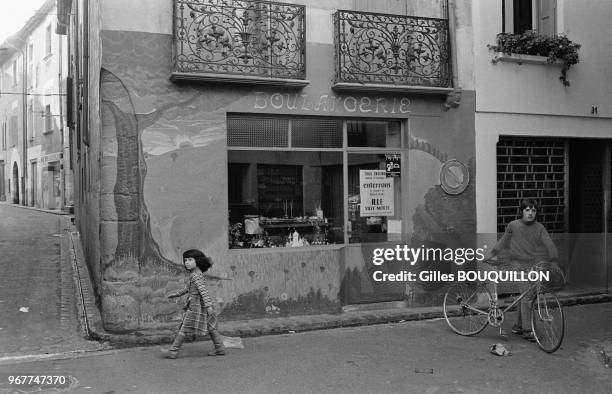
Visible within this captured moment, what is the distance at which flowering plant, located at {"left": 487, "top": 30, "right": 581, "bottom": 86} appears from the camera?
35.2 feet

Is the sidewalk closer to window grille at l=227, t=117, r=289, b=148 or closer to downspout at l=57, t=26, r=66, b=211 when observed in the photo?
window grille at l=227, t=117, r=289, b=148

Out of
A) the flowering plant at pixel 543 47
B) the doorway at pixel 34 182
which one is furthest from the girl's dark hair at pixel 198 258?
the doorway at pixel 34 182

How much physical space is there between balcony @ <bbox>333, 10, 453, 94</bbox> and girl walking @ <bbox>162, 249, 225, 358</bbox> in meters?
3.62

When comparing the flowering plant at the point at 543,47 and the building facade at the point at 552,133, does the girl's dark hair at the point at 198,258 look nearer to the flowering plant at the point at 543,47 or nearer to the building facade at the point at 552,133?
the building facade at the point at 552,133

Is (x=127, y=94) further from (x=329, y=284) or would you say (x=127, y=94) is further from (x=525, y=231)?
(x=525, y=231)

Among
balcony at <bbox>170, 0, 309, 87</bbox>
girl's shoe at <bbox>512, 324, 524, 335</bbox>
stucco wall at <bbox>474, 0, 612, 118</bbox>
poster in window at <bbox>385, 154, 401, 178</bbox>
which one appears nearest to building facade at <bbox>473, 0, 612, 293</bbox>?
stucco wall at <bbox>474, 0, 612, 118</bbox>

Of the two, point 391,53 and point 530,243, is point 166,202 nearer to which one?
point 391,53

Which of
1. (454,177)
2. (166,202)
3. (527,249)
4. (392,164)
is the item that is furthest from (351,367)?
(454,177)

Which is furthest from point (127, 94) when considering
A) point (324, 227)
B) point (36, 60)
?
point (36, 60)

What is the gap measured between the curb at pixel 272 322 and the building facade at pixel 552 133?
154cm

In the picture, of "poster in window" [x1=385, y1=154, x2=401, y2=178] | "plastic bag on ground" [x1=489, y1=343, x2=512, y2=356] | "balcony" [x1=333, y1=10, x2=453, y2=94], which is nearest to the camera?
"plastic bag on ground" [x1=489, y1=343, x2=512, y2=356]

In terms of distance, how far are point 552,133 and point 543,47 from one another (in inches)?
57.1

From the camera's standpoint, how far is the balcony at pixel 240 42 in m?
8.68

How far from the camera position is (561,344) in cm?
783
